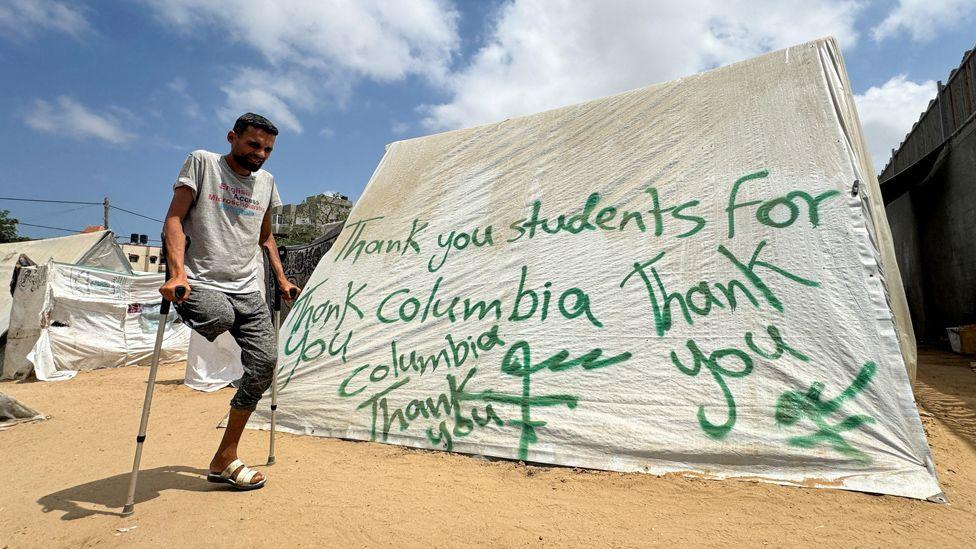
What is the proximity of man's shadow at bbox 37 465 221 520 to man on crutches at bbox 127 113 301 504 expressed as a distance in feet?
0.68

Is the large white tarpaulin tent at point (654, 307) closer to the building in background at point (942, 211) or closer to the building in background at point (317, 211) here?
the building in background at point (942, 211)

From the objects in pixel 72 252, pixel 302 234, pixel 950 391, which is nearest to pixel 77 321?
pixel 72 252

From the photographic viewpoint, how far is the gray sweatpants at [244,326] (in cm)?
230

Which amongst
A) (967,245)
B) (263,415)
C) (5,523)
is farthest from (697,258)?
(967,245)

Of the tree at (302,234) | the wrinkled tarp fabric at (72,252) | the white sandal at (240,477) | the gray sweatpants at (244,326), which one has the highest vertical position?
the tree at (302,234)

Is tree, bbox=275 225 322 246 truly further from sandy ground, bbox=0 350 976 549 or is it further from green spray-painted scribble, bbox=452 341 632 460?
green spray-painted scribble, bbox=452 341 632 460

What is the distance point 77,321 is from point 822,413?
967cm

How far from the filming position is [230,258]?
2445 mm

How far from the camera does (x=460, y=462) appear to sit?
2.59 m

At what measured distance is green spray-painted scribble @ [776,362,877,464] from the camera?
2094 millimetres

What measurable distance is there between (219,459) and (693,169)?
→ 305cm

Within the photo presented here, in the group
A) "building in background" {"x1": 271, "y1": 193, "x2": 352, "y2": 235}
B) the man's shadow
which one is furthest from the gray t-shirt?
"building in background" {"x1": 271, "y1": 193, "x2": 352, "y2": 235}

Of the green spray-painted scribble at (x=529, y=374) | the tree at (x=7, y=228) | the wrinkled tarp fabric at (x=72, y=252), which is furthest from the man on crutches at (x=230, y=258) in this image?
the tree at (x=7, y=228)

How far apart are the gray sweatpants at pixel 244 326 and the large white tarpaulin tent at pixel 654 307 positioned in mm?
840
